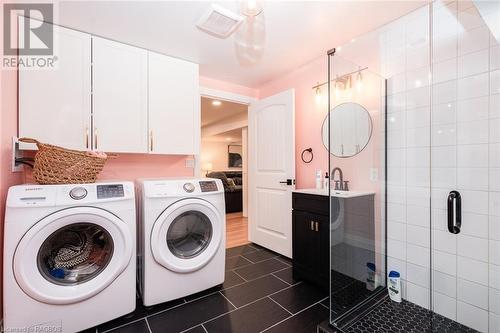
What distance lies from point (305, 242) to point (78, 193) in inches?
73.2

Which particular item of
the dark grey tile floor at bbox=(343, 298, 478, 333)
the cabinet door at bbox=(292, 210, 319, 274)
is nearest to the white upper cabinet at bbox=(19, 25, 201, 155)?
the cabinet door at bbox=(292, 210, 319, 274)

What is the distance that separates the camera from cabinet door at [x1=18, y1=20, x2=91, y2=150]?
69.7 inches

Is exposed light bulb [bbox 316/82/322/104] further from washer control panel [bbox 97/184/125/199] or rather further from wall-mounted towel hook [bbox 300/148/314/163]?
washer control panel [bbox 97/184/125/199]

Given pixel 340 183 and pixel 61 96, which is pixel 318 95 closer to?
pixel 340 183

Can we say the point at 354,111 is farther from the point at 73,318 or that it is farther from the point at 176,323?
the point at 73,318

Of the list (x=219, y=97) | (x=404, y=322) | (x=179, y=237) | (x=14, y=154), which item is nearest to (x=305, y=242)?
(x=404, y=322)

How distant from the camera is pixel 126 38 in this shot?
82.7 inches

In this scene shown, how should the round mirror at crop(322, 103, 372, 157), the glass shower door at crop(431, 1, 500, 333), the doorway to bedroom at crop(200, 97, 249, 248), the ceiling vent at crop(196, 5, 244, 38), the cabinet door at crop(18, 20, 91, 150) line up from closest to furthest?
the glass shower door at crop(431, 1, 500, 333), the ceiling vent at crop(196, 5, 244, 38), the cabinet door at crop(18, 20, 91, 150), the round mirror at crop(322, 103, 372, 157), the doorway to bedroom at crop(200, 97, 249, 248)

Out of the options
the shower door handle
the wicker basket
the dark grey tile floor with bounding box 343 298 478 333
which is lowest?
the dark grey tile floor with bounding box 343 298 478 333

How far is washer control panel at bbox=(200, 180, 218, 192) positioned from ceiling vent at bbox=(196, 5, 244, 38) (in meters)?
1.29

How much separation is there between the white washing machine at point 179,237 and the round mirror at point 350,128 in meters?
1.19

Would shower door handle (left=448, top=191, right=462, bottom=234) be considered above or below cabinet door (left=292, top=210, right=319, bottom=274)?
above

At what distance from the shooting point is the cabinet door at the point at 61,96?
177 cm

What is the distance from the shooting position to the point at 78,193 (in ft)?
4.91
